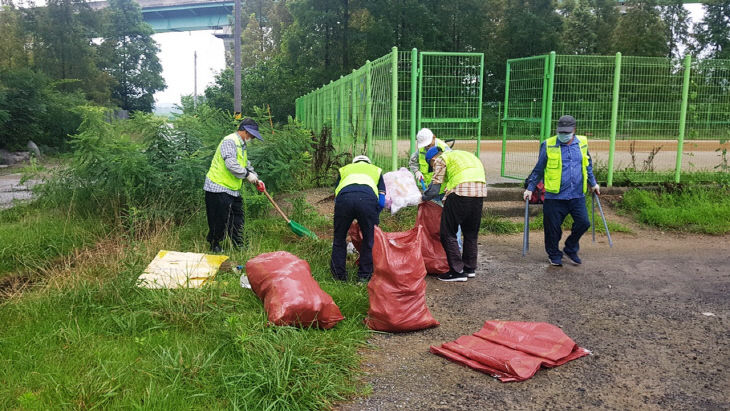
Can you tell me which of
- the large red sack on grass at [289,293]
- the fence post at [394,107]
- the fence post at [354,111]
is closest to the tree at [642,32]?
the fence post at [354,111]

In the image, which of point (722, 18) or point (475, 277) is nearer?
point (475, 277)

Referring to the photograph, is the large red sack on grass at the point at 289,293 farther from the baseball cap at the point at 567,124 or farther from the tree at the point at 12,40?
the tree at the point at 12,40

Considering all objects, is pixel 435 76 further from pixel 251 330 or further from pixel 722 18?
pixel 722 18

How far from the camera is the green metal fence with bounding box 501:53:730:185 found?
31.1 ft

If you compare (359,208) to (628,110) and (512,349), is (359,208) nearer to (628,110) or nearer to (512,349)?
(512,349)

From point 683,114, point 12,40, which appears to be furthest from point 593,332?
point 12,40

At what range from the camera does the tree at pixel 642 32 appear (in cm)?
2983

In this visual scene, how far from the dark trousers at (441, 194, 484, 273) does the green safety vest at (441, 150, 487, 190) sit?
17 cm

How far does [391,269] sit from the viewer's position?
4.46 meters

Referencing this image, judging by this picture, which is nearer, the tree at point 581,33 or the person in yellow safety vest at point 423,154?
the person in yellow safety vest at point 423,154

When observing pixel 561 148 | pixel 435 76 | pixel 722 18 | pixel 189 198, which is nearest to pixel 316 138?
pixel 435 76

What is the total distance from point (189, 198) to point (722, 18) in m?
32.5

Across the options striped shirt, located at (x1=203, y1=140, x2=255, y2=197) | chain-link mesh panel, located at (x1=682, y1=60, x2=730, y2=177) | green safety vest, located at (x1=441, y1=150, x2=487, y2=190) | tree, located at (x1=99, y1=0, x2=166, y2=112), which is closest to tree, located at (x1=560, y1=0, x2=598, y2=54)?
chain-link mesh panel, located at (x1=682, y1=60, x2=730, y2=177)

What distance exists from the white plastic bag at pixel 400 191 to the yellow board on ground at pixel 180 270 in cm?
189
